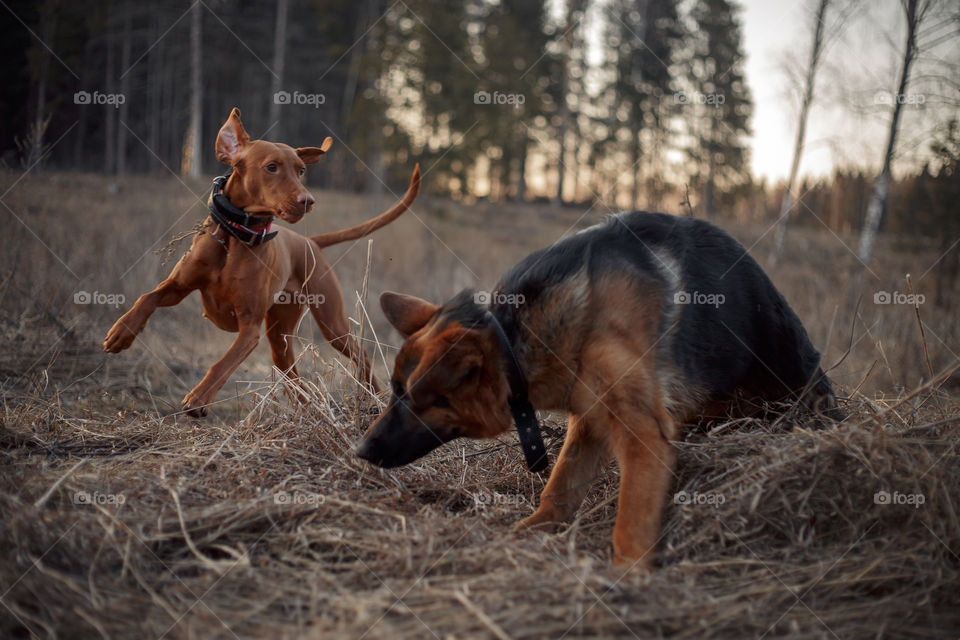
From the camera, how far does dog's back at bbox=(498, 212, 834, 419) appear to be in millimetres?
2865

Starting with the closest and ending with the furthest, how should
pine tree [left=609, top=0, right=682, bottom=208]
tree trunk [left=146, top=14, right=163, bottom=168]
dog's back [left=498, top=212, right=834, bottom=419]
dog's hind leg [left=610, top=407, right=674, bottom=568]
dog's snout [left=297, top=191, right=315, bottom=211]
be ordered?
dog's hind leg [left=610, top=407, right=674, bottom=568]
dog's back [left=498, top=212, right=834, bottom=419]
dog's snout [left=297, top=191, right=315, bottom=211]
pine tree [left=609, top=0, right=682, bottom=208]
tree trunk [left=146, top=14, right=163, bottom=168]

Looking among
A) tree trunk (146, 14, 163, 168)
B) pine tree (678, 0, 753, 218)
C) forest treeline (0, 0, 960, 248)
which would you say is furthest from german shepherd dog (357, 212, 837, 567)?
tree trunk (146, 14, 163, 168)

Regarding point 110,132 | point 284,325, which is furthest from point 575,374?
point 110,132

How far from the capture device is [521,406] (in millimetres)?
2777

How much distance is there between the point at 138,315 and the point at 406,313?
1.56 m

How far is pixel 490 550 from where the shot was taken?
2.27 metres

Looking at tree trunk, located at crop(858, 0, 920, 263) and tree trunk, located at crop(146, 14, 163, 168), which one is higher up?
tree trunk, located at crop(146, 14, 163, 168)

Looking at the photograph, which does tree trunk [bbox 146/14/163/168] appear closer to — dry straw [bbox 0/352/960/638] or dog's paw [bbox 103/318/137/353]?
dog's paw [bbox 103/318/137/353]

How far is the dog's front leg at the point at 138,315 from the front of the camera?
10.6ft

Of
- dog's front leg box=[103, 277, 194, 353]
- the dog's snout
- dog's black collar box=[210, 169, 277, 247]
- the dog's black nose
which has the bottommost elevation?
the dog's black nose

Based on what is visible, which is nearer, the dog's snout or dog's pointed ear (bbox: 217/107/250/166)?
the dog's snout

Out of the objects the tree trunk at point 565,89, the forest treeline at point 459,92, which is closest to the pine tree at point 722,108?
the forest treeline at point 459,92

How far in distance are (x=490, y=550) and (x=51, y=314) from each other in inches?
206

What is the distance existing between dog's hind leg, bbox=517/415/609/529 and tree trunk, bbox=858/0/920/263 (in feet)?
36.2
